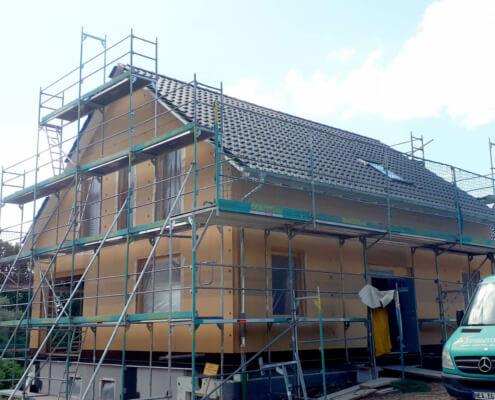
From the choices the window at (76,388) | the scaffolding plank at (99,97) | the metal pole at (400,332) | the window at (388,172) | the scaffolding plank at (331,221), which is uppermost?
the scaffolding plank at (99,97)

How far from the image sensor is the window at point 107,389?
1326 centimetres

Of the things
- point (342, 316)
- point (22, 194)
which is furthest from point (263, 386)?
point (22, 194)

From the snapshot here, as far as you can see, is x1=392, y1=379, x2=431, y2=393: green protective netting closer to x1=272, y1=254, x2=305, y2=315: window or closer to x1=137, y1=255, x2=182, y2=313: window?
x1=272, y1=254, x2=305, y2=315: window

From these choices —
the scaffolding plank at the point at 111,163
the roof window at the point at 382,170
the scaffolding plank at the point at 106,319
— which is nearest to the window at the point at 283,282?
the scaffolding plank at the point at 106,319

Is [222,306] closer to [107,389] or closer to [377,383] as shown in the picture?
[377,383]

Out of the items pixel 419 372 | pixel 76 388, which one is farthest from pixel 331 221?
pixel 76 388

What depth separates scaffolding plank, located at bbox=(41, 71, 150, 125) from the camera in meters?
14.0

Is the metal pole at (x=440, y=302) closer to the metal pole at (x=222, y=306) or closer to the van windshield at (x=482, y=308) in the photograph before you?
the van windshield at (x=482, y=308)

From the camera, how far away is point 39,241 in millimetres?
16984

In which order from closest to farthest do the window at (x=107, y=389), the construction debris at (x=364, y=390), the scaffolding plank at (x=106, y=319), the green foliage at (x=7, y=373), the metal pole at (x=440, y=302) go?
the scaffolding plank at (x=106, y=319) < the construction debris at (x=364, y=390) < the window at (x=107, y=389) < the metal pole at (x=440, y=302) < the green foliage at (x=7, y=373)

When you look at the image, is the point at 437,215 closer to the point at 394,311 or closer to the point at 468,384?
the point at 394,311

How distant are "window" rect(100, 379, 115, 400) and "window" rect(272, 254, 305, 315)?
428 centimetres

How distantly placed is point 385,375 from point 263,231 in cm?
455

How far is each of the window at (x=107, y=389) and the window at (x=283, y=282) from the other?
14.0 ft
